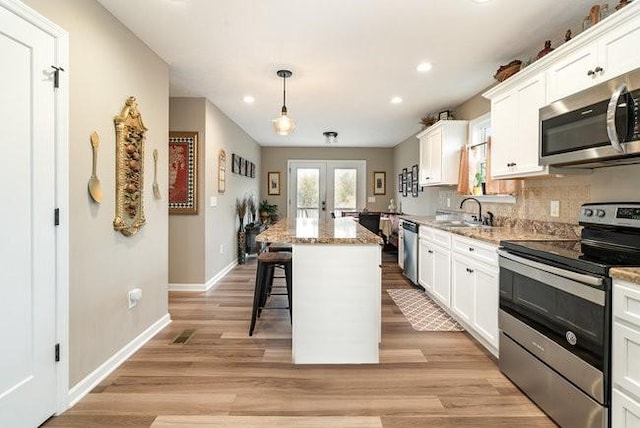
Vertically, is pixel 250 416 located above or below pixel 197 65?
below

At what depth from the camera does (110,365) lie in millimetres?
2256

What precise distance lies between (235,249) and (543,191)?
4.41 m

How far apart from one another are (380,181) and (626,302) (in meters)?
6.87

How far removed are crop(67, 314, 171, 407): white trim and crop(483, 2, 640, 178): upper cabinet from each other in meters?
3.19

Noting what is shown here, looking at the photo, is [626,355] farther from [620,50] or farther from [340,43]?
[340,43]

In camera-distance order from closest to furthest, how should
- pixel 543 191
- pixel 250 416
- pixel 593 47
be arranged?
pixel 250 416, pixel 593 47, pixel 543 191

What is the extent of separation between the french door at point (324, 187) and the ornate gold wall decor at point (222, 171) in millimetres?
3190

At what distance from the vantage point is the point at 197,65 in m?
3.15

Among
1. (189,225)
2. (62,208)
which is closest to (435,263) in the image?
(189,225)

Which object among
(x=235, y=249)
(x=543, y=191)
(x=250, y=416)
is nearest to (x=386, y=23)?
(x=543, y=191)

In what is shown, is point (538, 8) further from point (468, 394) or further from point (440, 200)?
point (440, 200)

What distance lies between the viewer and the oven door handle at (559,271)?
58.4 inches

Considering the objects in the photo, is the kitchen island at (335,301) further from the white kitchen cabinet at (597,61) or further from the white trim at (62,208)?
the white kitchen cabinet at (597,61)

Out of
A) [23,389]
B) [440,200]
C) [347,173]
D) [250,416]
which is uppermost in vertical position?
[347,173]
